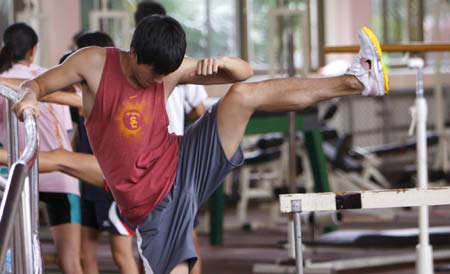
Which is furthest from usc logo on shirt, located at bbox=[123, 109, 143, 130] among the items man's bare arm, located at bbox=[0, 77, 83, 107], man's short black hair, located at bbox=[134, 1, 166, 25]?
man's short black hair, located at bbox=[134, 1, 166, 25]

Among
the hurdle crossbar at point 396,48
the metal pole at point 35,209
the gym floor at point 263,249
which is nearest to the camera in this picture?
the metal pole at point 35,209

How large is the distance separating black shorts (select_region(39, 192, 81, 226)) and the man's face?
1324 millimetres

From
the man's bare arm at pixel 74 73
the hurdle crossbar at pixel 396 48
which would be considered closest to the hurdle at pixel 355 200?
the man's bare arm at pixel 74 73

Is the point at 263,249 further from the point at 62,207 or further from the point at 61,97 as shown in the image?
the point at 61,97

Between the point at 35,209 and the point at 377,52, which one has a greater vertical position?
the point at 377,52

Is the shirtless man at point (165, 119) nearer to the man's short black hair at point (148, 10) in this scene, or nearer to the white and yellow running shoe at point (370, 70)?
the white and yellow running shoe at point (370, 70)

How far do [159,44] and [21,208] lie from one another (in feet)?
3.08

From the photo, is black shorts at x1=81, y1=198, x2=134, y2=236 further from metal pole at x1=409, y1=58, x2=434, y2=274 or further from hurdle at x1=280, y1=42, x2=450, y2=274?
metal pole at x1=409, y1=58, x2=434, y2=274

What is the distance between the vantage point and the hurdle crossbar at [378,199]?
12.2 ft

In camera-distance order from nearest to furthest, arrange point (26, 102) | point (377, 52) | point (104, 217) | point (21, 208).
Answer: point (21, 208), point (26, 102), point (377, 52), point (104, 217)

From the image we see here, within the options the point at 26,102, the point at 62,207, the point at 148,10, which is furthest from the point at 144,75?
the point at 148,10

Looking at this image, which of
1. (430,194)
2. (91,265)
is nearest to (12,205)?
(430,194)

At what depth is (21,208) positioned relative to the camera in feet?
8.43

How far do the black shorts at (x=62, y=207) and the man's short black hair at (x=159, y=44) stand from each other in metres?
1.46
